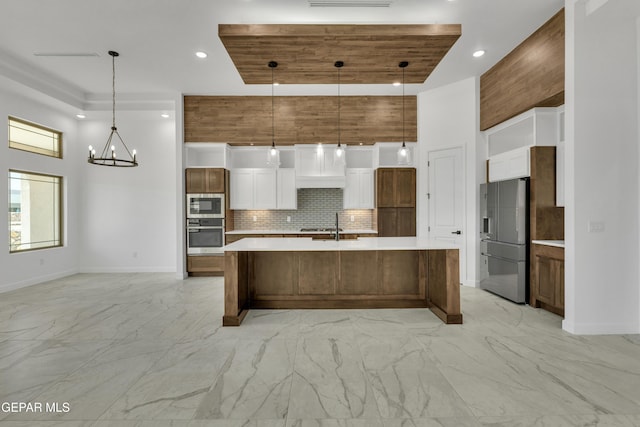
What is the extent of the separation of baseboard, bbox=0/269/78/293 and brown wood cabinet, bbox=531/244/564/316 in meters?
8.11

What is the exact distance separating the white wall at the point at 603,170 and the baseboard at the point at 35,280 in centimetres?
810

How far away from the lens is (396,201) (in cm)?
604

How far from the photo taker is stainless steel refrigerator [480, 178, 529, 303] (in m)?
4.21

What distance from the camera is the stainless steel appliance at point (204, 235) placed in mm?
6094

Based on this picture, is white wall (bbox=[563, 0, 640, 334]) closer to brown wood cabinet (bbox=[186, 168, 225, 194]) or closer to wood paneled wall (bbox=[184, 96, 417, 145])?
wood paneled wall (bbox=[184, 96, 417, 145])

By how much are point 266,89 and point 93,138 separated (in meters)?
→ 4.05

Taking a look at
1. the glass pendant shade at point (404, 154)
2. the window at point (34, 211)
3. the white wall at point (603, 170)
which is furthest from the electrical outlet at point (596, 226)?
the window at point (34, 211)

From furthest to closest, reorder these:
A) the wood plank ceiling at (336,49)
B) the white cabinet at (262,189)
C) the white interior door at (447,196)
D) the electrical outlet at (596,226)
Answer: the white cabinet at (262,189), the white interior door at (447,196), the wood plank ceiling at (336,49), the electrical outlet at (596,226)

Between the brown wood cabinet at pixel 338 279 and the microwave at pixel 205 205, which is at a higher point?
the microwave at pixel 205 205

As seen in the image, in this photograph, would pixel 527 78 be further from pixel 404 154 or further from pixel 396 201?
pixel 396 201

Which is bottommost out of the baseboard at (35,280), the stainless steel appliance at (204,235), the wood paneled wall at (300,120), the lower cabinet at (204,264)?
the baseboard at (35,280)

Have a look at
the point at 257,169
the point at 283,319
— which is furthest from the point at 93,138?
the point at 283,319

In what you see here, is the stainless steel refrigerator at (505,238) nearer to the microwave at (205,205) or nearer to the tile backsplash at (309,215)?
the tile backsplash at (309,215)

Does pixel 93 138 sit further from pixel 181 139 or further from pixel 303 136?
pixel 303 136
